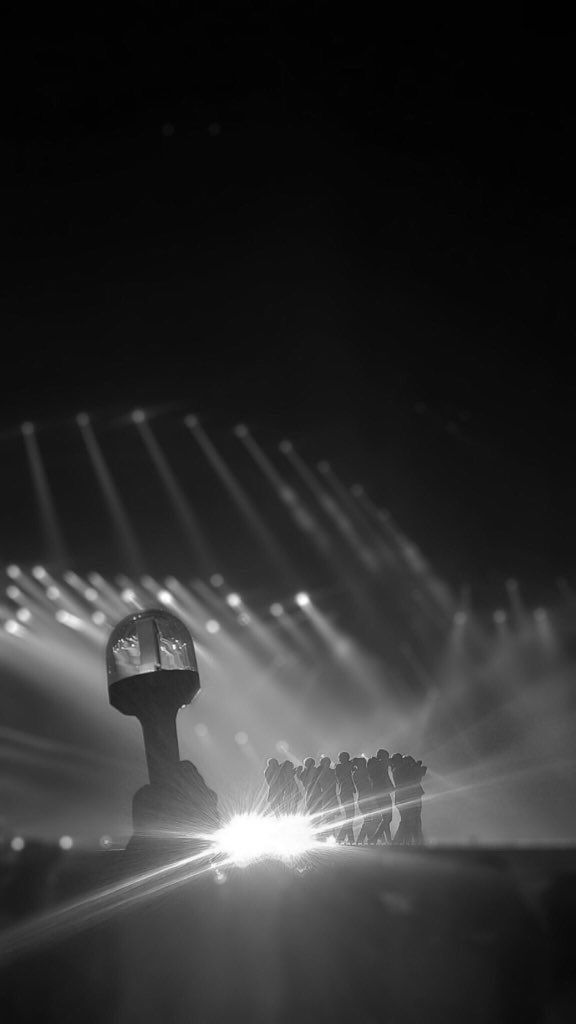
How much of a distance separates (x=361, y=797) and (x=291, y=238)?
17.9 feet

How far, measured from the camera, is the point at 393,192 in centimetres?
841

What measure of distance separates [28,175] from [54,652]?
1142 cm

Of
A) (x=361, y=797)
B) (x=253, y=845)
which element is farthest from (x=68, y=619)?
(x=253, y=845)

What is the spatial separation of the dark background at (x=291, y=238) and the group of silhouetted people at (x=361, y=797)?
5.05m

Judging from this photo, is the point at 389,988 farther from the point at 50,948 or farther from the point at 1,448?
the point at 1,448

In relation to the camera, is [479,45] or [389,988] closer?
[389,988]

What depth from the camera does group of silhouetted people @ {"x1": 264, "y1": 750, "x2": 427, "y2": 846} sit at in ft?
22.1

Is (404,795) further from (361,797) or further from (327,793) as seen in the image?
(327,793)

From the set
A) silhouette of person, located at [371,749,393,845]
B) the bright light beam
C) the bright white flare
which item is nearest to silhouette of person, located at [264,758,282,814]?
silhouette of person, located at [371,749,393,845]

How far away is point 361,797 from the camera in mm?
7156

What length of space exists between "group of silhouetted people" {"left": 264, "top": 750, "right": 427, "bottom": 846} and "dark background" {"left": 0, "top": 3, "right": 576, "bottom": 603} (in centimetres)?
505

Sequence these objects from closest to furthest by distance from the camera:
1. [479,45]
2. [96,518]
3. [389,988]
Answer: [389,988]
[479,45]
[96,518]

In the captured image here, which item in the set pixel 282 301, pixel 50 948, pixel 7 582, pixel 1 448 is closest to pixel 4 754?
pixel 7 582

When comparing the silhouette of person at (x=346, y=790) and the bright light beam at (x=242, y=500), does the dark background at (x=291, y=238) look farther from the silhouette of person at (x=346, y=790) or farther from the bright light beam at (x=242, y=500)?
the silhouette of person at (x=346, y=790)
